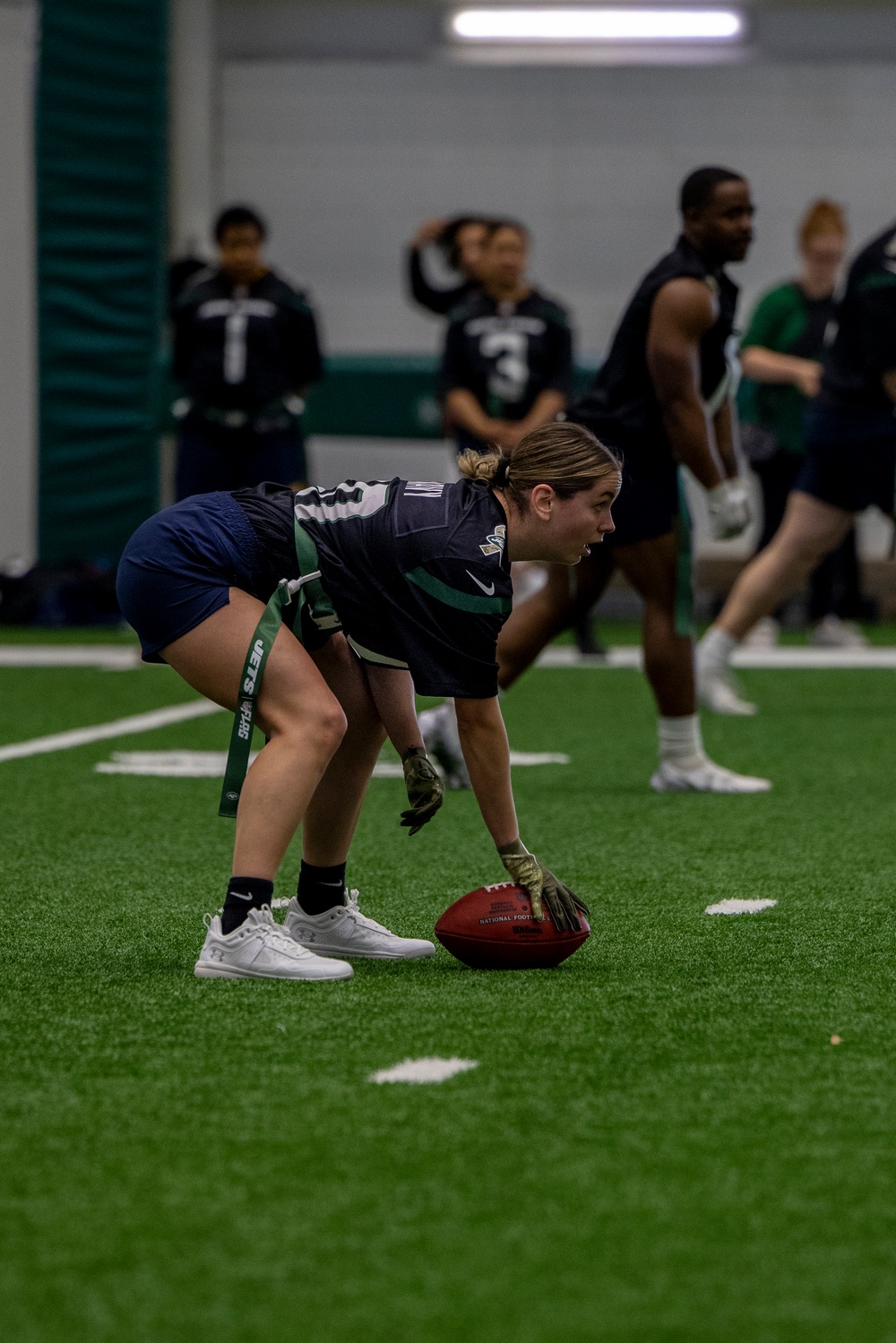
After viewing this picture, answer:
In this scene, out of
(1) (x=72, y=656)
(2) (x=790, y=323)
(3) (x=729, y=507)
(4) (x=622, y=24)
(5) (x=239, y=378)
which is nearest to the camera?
(3) (x=729, y=507)

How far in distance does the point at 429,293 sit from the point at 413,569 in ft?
23.5

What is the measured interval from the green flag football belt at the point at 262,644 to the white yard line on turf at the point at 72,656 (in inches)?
255

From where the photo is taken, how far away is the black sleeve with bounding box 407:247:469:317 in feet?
31.9

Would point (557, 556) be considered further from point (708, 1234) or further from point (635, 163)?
point (635, 163)

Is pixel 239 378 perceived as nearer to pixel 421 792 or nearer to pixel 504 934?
pixel 421 792

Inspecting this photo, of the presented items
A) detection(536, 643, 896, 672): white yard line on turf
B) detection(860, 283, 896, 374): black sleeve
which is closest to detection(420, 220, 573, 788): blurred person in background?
detection(536, 643, 896, 672): white yard line on turf

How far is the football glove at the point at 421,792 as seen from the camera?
3.25m

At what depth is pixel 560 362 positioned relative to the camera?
876cm

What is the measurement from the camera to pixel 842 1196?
206cm

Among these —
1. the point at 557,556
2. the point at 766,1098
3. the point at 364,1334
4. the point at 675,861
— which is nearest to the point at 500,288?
the point at 675,861

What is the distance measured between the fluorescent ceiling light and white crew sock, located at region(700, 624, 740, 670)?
919cm

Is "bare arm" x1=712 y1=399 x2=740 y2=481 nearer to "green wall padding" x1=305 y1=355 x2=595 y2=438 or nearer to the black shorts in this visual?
the black shorts

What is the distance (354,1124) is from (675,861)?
2.12 meters

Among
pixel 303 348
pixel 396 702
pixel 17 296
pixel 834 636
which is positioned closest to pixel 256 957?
pixel 396 702
